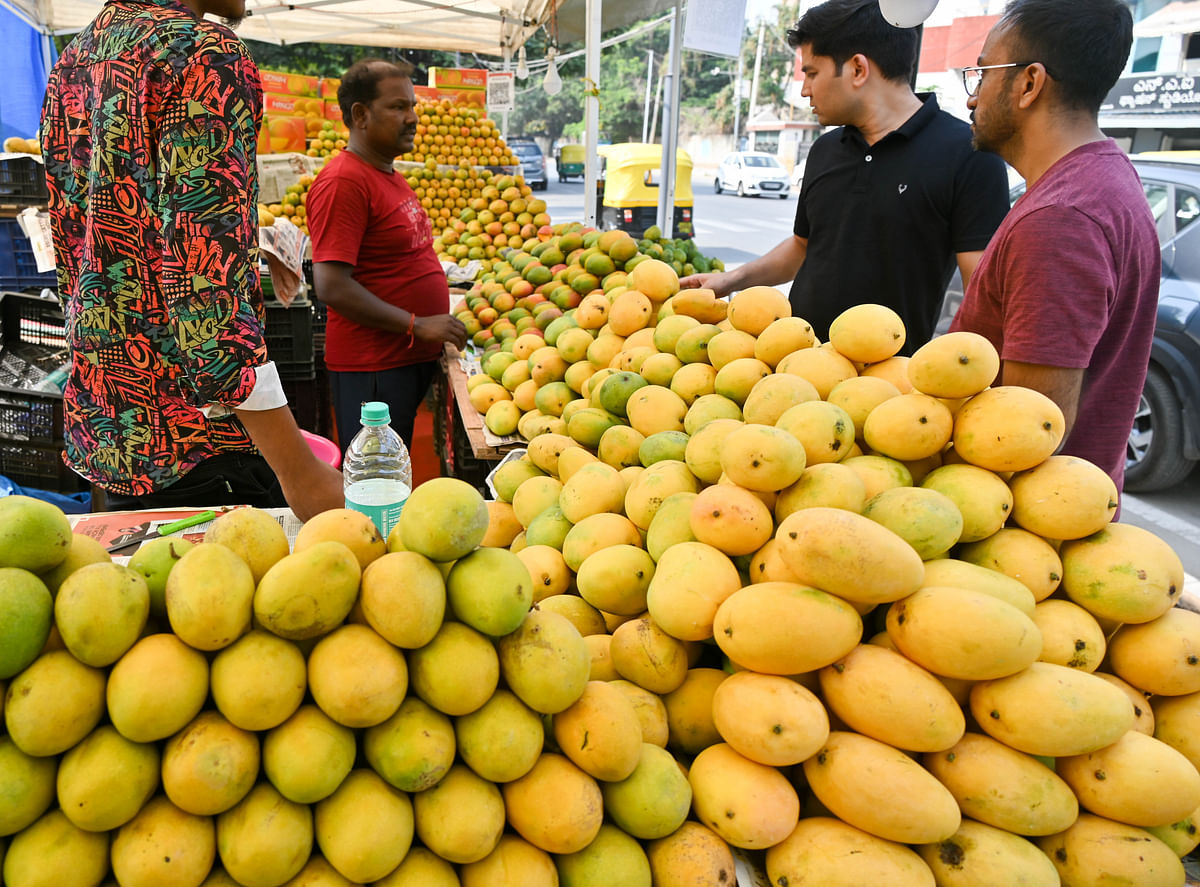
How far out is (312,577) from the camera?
934mm

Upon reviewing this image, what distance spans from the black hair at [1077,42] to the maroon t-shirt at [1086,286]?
0.51 ft

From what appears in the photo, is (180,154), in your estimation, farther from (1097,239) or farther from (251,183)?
(1097,239)

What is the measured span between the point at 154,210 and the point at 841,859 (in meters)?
1.86

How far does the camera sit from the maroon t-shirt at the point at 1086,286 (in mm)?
1702

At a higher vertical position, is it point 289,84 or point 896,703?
point 289,84

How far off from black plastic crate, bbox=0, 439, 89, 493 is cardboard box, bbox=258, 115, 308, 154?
5828 mm

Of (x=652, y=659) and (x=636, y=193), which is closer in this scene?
(x=652, y=659)

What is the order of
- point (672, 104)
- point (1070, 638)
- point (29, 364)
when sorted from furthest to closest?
point (672, 104), point (29, 364), point (1070, 638)

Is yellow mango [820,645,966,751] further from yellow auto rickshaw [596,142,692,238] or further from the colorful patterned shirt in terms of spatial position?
yellow auto rickshaw [596,142,692,238]

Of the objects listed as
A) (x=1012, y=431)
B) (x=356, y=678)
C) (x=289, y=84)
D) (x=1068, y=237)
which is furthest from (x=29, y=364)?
(x=289, y=84)

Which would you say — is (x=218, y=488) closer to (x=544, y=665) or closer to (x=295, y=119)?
(x=544, y=665)

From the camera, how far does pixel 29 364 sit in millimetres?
3312

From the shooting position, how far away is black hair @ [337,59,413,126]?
11.2 ft

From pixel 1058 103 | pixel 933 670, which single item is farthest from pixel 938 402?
pixel 1058 103
